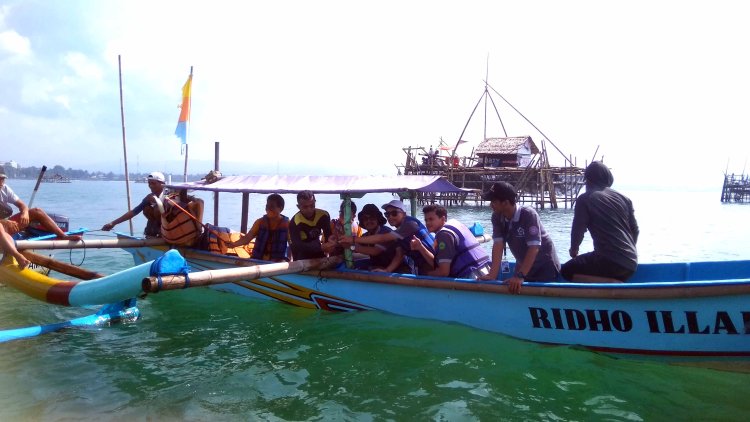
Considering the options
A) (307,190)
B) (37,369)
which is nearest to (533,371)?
(307,190)

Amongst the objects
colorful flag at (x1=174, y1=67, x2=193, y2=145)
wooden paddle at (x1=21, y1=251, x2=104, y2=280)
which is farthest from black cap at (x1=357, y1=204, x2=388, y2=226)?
colorful flag at (x1=174, y1=67, x2=193, y2=145)

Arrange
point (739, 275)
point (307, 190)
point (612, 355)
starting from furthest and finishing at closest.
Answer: point (307, 190) → point (739, 275) → point (612, 355)

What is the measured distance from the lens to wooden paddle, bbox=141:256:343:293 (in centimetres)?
568

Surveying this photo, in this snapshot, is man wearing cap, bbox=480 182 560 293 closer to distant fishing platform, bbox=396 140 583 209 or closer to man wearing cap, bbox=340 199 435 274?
man wearing cap, bbox=340 199 435 274

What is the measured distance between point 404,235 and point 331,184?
1410 mm

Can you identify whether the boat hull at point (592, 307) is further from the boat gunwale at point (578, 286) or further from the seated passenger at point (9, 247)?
the seated passenger at point (9, 247)

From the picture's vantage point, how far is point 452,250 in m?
6.80

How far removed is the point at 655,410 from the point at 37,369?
6.57 meters

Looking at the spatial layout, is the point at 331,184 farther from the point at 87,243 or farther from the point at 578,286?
the point at 87,243

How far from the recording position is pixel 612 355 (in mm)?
5824

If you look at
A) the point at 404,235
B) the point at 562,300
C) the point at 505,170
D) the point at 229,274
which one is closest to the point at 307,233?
the point at 404,235

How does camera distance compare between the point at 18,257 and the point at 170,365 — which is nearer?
the point at 170,365

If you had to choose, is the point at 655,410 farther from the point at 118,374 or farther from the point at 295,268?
the point at 118,374

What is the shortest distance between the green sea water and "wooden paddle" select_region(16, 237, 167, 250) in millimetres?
1326
